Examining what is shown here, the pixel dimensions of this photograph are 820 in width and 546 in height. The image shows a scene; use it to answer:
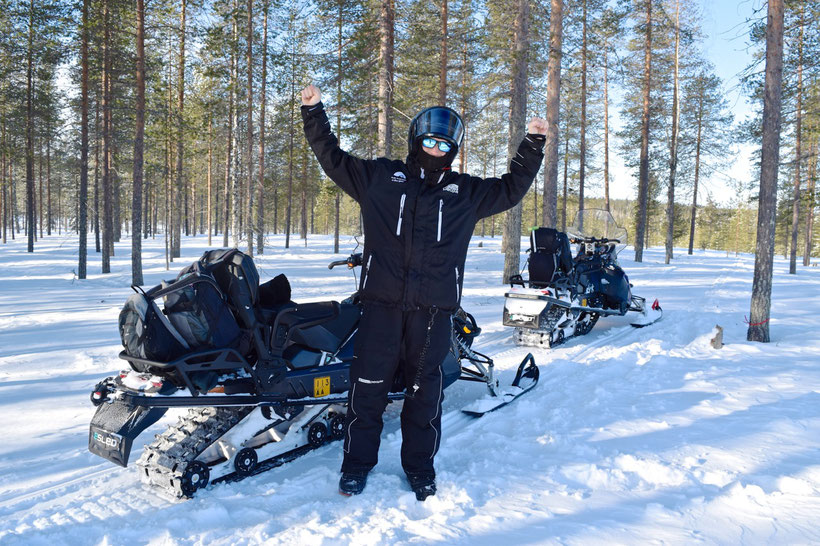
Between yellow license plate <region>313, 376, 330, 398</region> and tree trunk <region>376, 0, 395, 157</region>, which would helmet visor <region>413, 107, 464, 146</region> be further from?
tree trunk <region>376, 0, 395, 157</region>

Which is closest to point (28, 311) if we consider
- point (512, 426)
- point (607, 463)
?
point (512, 426)

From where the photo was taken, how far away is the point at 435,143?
296 centimetres

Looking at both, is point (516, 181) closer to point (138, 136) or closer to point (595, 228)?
point (595, 228)

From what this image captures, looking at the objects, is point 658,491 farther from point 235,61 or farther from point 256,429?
point 235,61

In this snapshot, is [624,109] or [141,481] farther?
[624,109]

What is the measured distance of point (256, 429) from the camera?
3.08 meters

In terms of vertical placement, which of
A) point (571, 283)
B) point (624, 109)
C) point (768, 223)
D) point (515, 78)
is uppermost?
point (624, 109)

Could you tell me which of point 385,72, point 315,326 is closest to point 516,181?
point 315,326

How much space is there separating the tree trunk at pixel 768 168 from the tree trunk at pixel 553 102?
194 inches

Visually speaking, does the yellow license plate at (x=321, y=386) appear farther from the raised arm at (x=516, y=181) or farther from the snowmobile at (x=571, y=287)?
the snowmobile at (x=571, y=287)

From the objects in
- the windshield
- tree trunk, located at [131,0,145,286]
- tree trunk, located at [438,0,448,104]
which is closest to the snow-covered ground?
the windshield

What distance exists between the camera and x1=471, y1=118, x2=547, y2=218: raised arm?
3.04 m

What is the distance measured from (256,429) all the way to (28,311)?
876cm

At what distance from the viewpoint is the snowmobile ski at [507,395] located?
412 cm
